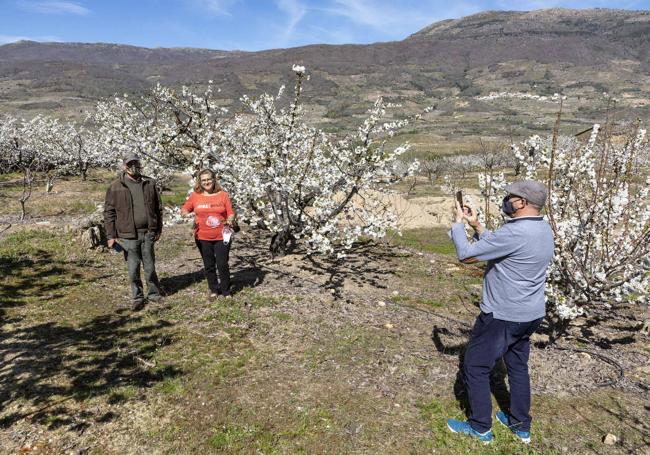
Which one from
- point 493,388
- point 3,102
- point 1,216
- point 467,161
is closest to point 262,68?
point 3,102

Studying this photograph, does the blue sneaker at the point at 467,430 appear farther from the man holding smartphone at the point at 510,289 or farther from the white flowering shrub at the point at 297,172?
the white flowering shrub at the point at 297,172

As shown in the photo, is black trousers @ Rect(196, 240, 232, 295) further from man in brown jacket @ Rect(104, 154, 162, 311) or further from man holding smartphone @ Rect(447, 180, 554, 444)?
man holding smartphone @ Rect(447, 180, 554, 444)

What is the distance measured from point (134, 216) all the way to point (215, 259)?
149 centimetres

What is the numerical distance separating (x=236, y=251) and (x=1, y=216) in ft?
32.8

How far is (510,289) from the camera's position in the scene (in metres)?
3.88

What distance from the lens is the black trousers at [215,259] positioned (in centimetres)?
738

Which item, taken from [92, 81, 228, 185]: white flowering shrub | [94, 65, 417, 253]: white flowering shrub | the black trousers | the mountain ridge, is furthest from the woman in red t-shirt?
the mountain ridge

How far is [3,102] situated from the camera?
357 ft

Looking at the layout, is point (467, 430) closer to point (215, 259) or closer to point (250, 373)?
point (250, 373)

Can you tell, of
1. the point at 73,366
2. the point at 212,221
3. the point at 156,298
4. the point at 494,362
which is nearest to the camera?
the point at 494,362

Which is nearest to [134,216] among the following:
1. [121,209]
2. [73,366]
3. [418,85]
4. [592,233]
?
[121,209]

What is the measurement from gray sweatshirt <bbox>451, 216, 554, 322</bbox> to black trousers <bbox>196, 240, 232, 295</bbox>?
450 centimetres

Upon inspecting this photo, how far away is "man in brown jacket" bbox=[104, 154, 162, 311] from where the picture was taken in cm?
685

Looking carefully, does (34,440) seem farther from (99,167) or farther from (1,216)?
(99,167)
